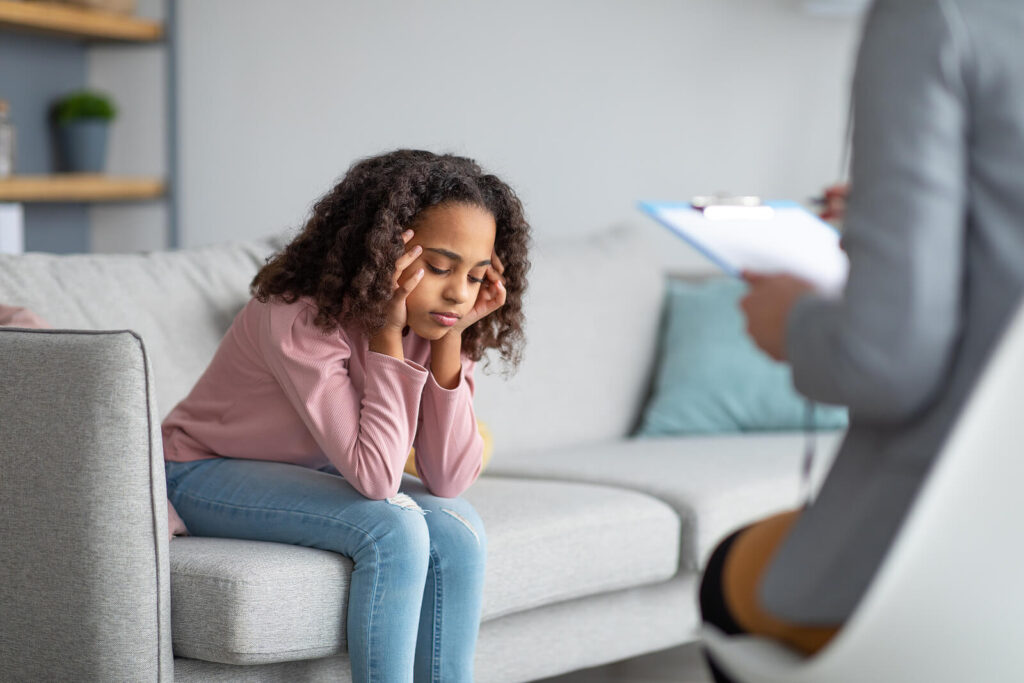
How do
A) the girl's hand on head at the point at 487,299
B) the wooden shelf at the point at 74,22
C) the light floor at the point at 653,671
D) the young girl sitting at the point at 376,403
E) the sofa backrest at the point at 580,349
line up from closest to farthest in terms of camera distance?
1. the young girl sitting at the point at 376,403
2. the girl's hand on head at the point at 487,299
3. the light floor at the point at 653,671
4. the sofa backrest at the point at 580,349
5. the wooden shelf at the point at 74,22

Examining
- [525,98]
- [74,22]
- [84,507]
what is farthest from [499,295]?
[74,22]

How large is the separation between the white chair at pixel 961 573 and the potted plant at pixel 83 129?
11.1ft

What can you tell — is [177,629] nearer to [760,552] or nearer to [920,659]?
[760,552]

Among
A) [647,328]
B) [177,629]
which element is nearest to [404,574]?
[177,629]

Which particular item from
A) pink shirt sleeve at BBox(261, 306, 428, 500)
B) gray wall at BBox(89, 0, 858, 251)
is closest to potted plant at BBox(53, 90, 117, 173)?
gray wall at BBox(89, 0, 858, 251)

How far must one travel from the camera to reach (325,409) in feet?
5.47

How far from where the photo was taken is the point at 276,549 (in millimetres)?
1660

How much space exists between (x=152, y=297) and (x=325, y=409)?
0.59 m

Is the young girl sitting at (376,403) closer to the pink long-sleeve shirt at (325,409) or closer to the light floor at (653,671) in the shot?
the pink long-sleeve shirt at (325,409)

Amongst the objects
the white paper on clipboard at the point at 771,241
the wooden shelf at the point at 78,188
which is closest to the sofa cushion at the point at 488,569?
the white paper on clipboard at the point at 771,241

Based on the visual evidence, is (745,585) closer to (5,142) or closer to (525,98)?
(525,98)

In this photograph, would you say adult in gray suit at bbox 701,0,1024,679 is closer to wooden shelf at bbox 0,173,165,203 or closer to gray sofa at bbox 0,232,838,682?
gray sofa at bbox 0,232,838,682

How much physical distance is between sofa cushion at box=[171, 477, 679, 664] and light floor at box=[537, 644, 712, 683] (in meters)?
0.34

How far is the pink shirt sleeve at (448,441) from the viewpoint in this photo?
1.77m
